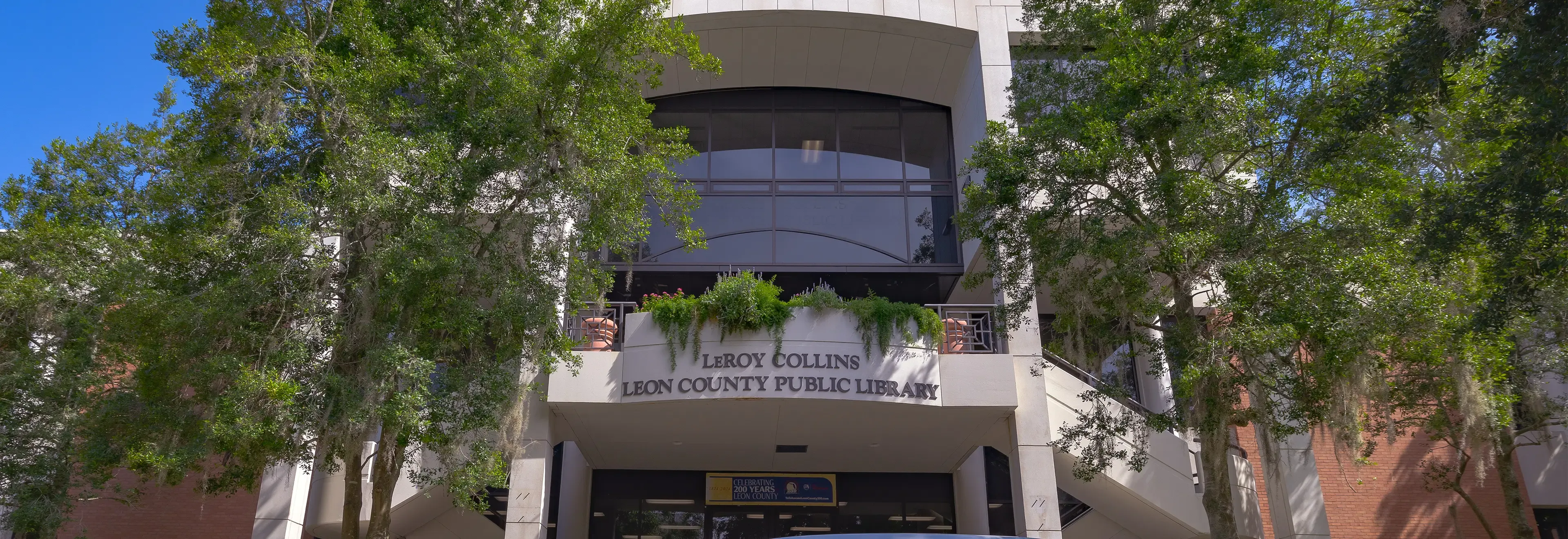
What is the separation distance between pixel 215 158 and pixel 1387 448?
1950 centimetres

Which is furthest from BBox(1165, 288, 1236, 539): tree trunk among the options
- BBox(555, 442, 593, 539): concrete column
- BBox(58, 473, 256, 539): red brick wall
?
BBox(58, 473, 256, 539): red brick wall

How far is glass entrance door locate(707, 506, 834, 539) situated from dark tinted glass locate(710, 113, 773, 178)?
678cm

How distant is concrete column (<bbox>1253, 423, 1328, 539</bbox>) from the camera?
571 inches

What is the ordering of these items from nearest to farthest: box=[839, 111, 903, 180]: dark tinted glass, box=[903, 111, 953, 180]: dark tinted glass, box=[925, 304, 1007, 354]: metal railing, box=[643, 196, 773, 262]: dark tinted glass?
1. box=[925, 304, 1007, 354]: metal railing
2. box=[643, 196, 773, 262]: dark tinted glass
3. box=[839, 111, 903, 180]: dark tinted glass
4. box=[903, 111, 953, 180]: dark tinted glass

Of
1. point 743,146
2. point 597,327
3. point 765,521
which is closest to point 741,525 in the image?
point 765,521

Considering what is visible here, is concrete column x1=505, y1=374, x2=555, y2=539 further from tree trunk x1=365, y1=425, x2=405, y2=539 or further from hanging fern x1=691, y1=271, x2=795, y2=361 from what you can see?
hanging fern x1=691, y1=271, x2=795, y2=361

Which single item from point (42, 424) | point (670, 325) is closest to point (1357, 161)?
point (670, 325)

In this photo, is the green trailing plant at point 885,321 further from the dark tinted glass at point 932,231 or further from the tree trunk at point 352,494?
the tree trunk at point 352,494

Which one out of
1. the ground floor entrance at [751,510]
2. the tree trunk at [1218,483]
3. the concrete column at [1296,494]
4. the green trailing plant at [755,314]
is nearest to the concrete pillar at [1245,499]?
the concrete column at [1296,494]

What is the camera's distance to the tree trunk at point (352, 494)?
413 inches

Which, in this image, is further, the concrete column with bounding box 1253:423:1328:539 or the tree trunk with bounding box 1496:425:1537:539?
the concrete column with bounding box 1253:423:1328:539

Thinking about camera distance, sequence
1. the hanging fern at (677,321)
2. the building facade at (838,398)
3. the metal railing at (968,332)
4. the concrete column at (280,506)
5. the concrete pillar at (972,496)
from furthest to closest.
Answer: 1. the concrete pillar at (972,496)
2. the metal railing at (968,332)
3. the concrete column at (280,506)
4. the building facade at (838,398)
5. the hanging fern at (677,321)

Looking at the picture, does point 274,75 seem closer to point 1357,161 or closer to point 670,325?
point 670,325

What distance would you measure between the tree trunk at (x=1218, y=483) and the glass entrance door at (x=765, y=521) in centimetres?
913
